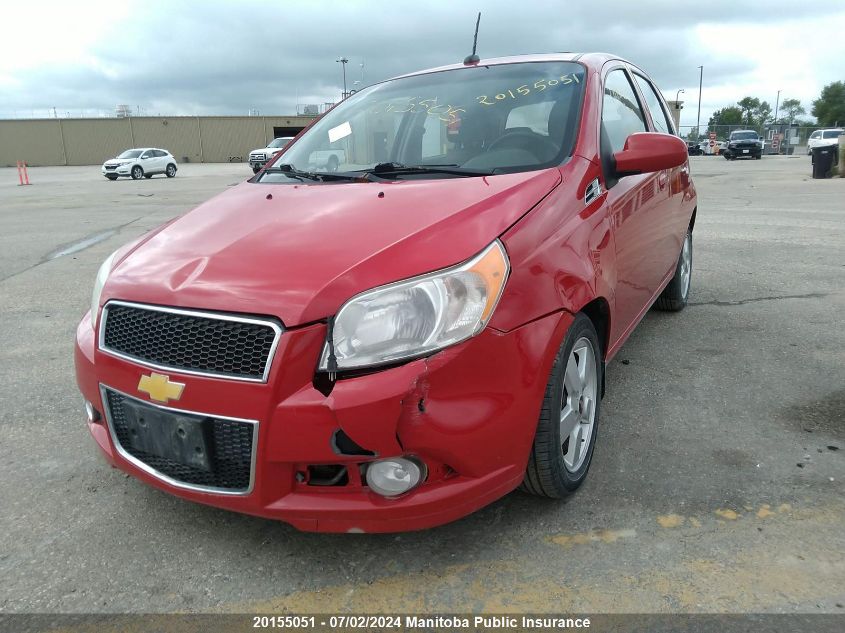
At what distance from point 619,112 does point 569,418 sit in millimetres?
1795

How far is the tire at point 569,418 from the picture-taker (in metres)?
2.15

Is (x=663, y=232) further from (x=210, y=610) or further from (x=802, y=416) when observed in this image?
(x=210, y=610)

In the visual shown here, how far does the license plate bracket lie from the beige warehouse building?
59.5 metres

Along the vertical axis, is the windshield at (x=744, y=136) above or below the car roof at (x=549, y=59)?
above

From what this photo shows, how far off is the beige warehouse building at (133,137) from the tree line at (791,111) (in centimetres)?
4637

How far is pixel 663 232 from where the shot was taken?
12.3 feet

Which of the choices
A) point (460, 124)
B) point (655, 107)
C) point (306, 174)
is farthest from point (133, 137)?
point (460, 124)

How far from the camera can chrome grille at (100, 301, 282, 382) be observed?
185 centimetres

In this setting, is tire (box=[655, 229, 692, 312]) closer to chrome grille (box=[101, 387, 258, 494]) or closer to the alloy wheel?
the alloy wheel

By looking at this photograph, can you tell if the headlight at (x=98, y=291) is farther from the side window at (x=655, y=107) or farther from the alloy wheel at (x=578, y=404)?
the side window at (x=655, y=107)

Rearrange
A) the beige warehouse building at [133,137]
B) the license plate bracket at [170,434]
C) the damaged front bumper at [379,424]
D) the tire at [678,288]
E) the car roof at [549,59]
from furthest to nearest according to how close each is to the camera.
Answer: the beige warehouse building at [133,137] < the tire at [678,288] < the car roof at [549,59] < the license plate bracket at [170,434] < the damaged front bumper at [379,424]

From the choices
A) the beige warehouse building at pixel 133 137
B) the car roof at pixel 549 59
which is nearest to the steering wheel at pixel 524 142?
the car roof at pixel 549 59

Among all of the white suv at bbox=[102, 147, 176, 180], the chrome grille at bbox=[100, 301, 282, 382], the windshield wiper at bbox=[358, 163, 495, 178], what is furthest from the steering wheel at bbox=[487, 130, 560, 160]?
the white suv at bbox=[102, 147, 176, 180]

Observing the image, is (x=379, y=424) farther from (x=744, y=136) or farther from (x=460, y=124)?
(x=744, y=136)
